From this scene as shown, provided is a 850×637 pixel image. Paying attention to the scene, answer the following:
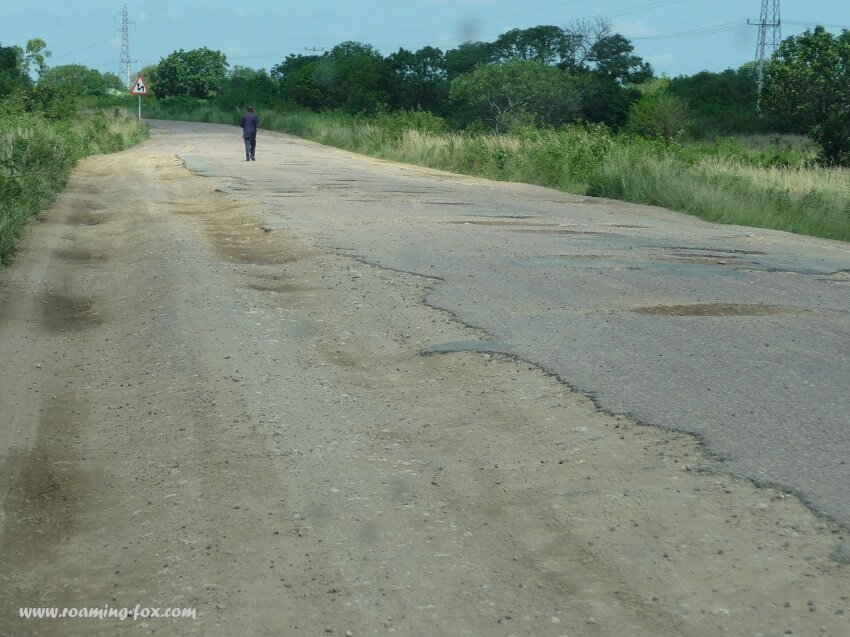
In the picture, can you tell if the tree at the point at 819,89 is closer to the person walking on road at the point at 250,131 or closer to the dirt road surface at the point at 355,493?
the person walking on road at the point at 250,131

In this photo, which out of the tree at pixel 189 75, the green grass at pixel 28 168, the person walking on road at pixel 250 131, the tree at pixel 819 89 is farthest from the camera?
the tree at pixel 189 75

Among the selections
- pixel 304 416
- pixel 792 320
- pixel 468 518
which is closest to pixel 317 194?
pixel 792 320

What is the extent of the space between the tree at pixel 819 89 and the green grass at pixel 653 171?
1.03 meters

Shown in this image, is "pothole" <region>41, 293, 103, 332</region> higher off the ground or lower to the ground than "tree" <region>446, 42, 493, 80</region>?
lower

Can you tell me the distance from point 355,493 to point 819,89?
1198 inches

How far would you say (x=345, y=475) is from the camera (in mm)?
4840

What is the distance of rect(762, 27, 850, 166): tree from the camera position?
31.3 metres

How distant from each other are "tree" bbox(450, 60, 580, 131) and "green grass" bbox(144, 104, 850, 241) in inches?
851

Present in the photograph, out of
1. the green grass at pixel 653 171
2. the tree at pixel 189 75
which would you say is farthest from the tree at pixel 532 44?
the green grass at pixel 653 171

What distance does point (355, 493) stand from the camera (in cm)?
462

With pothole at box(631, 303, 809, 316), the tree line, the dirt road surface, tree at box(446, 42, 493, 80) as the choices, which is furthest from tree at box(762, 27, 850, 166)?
tree at box(446, 42, 493, 80)

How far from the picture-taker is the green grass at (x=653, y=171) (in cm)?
1730

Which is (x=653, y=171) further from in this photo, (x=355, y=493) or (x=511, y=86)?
(x=511, y=86)

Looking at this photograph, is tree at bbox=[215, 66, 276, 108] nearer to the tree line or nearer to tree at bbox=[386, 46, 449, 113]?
the tree line
